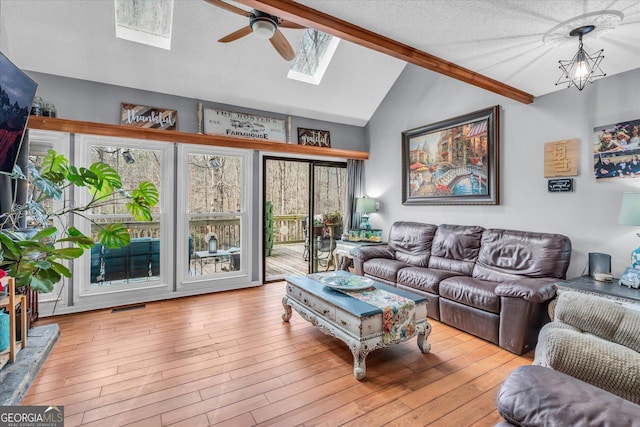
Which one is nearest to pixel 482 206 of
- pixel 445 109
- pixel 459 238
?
pixel 459 238

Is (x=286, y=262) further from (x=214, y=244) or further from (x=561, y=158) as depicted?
(x=561, y=158)

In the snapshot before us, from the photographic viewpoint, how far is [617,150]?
2758 mm

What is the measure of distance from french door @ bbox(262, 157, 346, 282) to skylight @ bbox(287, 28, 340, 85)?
4.19 feet

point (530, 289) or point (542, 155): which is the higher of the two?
point (542, 155)

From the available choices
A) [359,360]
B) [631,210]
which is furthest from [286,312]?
[631,210]


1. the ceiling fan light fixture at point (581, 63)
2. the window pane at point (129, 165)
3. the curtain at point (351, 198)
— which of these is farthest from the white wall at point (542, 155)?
the window pane at point (129, 165)

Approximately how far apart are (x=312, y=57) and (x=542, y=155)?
130 inches

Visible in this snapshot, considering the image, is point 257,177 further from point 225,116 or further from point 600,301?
point 600,301

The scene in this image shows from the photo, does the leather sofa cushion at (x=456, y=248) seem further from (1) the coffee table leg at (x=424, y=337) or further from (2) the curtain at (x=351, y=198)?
(2) the curtain at (x=351, y=198)

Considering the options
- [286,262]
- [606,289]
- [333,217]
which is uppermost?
[333,217]

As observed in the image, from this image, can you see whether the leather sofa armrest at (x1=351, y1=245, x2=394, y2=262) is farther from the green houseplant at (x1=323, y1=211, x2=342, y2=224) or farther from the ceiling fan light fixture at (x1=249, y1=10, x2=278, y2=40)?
the ceiling fan light fixture at (x1=249, y1=10, x2=278, y2=40)

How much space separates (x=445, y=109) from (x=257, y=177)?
113 inches

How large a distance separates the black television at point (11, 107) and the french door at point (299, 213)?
9.56 feet

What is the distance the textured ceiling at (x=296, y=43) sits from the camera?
1.92 m
